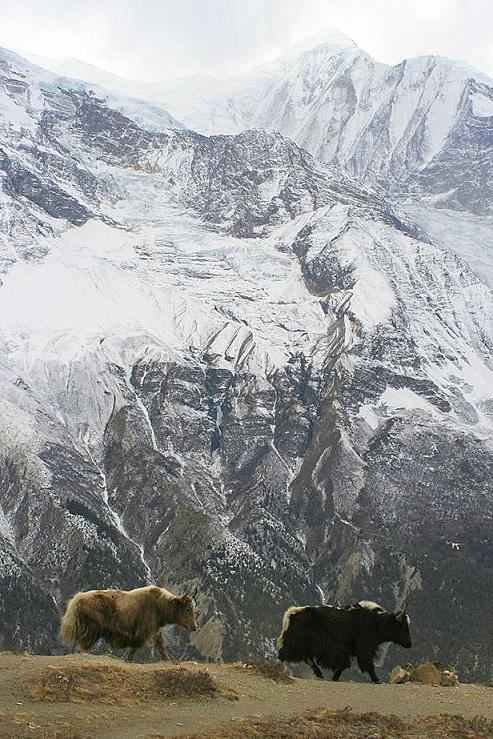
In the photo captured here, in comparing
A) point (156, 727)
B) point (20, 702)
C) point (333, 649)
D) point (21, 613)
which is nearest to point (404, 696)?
point (333, 649)

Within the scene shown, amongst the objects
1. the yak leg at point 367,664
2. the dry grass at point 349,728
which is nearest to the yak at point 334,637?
the yak leg at point 367,664

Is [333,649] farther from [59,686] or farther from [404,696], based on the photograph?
[59,686]

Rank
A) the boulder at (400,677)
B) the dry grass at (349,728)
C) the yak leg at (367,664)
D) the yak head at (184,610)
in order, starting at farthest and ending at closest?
1. the boulder at (400,677)
2. the yak leg at (367,664)
3. the yak head at (184,610)
4. the dry grass at (349,728)

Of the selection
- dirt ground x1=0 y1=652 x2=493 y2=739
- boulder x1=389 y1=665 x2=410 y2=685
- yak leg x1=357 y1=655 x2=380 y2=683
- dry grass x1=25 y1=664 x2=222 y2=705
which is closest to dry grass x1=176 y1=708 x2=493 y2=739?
dirt ground x1=0 y1=652 x2=493 y2=739

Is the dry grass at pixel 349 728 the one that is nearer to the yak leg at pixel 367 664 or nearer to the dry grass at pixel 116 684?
the dry grass at pixel 116 684

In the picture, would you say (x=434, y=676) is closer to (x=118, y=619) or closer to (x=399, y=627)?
(x=399, y=627)

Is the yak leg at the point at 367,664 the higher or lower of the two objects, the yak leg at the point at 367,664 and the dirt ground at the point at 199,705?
the lower
